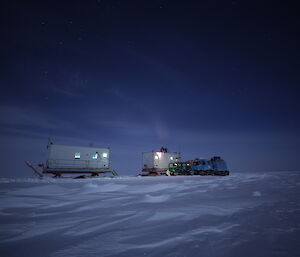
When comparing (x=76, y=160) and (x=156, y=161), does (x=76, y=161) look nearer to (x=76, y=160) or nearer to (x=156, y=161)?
(x=76, y=160)

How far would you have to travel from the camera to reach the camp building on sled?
75.8 feet

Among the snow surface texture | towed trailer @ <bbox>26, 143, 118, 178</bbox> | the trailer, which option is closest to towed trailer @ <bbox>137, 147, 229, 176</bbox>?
the trailer

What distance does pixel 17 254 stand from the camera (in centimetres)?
237

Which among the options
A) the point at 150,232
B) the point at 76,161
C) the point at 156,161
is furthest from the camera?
the point at 156,161

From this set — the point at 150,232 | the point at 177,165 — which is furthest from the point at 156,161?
the point at 150,232

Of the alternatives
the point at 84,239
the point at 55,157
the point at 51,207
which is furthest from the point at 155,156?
the point at 84,239

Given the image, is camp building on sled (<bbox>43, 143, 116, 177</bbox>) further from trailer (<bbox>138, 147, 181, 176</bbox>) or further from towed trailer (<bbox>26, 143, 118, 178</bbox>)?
trailer (<bbox>138, 147, 181, 176</bbox>)

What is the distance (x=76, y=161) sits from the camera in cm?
2478

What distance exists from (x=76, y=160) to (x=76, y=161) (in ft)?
0.43

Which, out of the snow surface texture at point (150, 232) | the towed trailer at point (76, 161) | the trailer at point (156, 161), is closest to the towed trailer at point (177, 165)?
the trailer at point (156, 161)

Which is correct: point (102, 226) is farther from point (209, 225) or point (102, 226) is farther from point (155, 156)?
point (155, 156)

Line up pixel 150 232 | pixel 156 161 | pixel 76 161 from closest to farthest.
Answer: pixel 150 232 < pixel 76 161 < pixel 156 161

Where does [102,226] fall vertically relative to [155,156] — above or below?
below

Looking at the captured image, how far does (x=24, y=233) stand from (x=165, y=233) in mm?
2327
